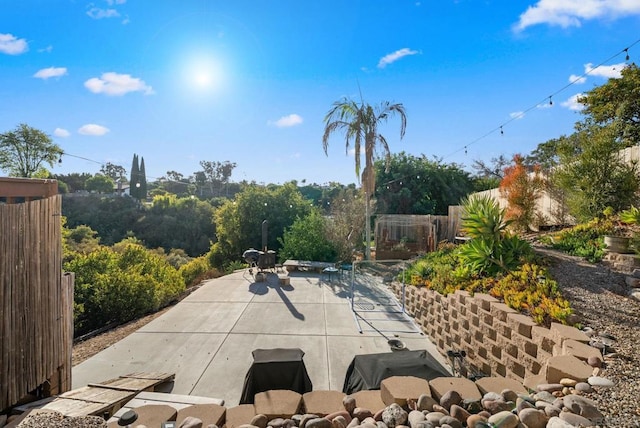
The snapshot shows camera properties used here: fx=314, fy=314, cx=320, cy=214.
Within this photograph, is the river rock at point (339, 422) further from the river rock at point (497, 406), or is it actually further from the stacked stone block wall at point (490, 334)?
the stacked stone block wall at point (490, 334)

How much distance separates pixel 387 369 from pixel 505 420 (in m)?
1.07

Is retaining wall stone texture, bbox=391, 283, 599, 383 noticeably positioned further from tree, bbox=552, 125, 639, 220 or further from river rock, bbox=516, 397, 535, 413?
tree, bbox=552, 125, 639, 220

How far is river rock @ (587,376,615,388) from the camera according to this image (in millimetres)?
2234

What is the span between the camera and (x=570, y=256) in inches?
225

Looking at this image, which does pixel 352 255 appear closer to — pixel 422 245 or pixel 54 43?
pixel 422 245

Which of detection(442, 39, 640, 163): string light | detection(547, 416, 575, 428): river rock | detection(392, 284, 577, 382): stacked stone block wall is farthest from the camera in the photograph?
detection(442, 39, 640, 163): string light

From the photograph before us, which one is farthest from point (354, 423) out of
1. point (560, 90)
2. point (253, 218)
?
point (253, 218)

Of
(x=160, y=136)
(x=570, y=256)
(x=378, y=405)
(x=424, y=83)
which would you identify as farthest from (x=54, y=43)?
(x=570, y=256)

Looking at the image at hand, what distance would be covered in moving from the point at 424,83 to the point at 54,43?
39.4 feet

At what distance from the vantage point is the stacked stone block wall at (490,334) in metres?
3.15

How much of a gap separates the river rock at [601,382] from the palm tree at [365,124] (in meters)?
9.60

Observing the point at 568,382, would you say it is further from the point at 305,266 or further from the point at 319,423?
the point at 305,266

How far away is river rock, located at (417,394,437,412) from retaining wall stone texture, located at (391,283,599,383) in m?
1.06

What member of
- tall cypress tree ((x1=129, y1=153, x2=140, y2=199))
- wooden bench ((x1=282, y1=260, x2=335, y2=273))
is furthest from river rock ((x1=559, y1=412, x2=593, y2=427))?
tall cypress tree ((x1=129, y1=153, x2=140, y2=199))
